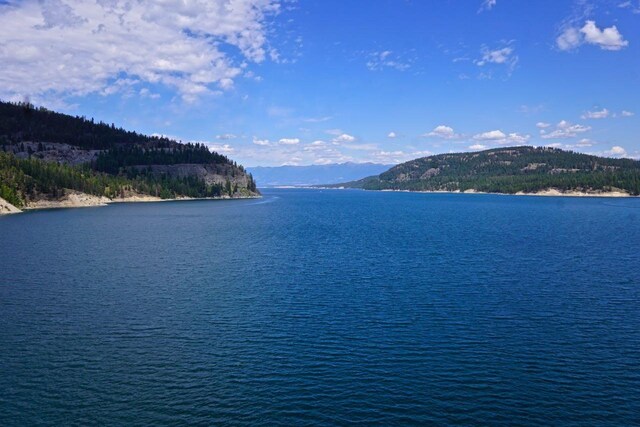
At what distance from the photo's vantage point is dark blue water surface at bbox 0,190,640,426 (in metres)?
30.5

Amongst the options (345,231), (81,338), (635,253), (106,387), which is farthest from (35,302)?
(635,253)

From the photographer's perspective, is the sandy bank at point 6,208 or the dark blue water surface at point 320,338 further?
the sandy bank at point 6,208

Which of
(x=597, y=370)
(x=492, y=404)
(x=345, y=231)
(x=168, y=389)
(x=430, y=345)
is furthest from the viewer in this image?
(x=345, y=231)

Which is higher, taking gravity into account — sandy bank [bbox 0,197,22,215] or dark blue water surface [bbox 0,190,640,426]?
sandy bank [bbox 0,197,22,215]

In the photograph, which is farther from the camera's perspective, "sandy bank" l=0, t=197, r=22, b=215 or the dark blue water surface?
"sandy bank" l=0, t=197, r=22, b=215

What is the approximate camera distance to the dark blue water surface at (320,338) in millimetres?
30500

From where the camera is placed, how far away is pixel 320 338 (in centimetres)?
4250

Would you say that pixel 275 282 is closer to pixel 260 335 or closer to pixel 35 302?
pixel 260 335

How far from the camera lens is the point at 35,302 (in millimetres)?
53031

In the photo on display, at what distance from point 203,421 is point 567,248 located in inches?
3393

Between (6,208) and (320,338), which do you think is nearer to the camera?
(320,338)

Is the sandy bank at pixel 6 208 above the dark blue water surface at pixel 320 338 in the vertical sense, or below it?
above

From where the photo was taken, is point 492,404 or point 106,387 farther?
point 106,387

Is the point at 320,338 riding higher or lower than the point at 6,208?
lower
